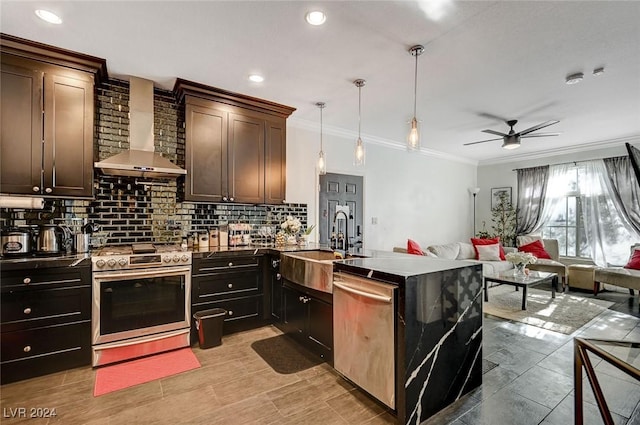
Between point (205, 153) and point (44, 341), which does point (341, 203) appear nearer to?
point (205, 153)

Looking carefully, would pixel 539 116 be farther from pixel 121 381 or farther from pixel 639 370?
pixel 121 381

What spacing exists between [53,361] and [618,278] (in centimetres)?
713

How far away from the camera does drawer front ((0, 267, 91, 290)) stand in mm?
2266

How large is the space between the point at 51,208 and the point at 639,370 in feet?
13.9

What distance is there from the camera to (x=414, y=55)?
2629 millimetres

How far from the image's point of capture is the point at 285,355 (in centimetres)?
276

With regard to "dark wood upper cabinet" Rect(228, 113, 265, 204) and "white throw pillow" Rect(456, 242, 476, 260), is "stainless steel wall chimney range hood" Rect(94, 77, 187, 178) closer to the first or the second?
"dark wood upper cabinet" Rect(228, 113, 265, 204)

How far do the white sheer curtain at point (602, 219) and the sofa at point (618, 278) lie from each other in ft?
3.08

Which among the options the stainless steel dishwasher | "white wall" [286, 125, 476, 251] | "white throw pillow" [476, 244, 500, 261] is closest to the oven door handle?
the stainless steel dishwasher

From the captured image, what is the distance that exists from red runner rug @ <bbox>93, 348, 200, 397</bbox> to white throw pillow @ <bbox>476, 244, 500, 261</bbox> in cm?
557

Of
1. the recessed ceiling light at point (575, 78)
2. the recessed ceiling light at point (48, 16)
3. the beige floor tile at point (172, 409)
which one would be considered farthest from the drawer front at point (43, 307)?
the recessed ceiling light at point (575, 78)

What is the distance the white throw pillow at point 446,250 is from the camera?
215 inches

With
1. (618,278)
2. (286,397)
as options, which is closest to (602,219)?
(618,278)

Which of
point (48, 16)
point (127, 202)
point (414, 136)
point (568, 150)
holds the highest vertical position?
point (48, 16)
